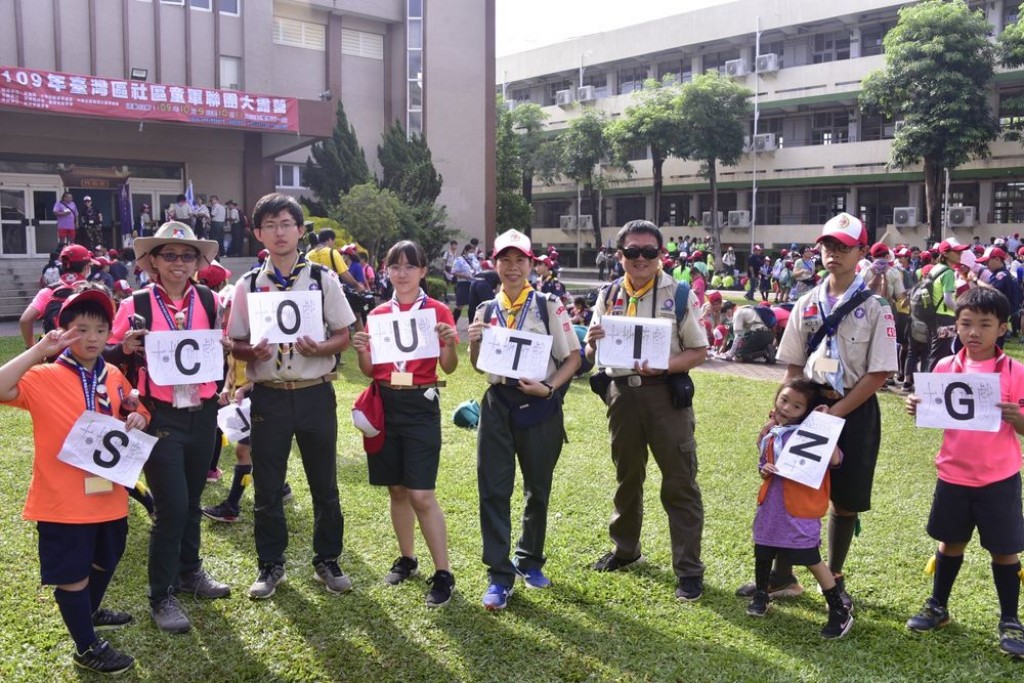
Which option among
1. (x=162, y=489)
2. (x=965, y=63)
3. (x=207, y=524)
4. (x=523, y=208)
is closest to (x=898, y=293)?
(x=207, y=524)

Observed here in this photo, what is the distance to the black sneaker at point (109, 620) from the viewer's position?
4.60 m

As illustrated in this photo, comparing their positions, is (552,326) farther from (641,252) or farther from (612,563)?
(612,563)

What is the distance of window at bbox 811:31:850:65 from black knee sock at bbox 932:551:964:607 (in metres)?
43.6

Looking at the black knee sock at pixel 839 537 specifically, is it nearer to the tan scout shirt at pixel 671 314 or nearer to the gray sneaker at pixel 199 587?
the tan scout shirt at pixel 671 314

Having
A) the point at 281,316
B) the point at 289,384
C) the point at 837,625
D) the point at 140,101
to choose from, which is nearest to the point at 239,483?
the point at 289,384

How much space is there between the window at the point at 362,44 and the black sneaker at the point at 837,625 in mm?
31469

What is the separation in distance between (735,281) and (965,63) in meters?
12.5

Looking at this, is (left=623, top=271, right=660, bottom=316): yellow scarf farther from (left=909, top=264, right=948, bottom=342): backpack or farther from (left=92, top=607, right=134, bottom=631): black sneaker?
(left=909, top=264, right=948, bottom=342): backpack

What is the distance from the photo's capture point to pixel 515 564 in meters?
5.29

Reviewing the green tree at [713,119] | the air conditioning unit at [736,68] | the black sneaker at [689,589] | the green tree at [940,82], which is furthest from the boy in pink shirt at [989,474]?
the air conditioning unit at [736,68]

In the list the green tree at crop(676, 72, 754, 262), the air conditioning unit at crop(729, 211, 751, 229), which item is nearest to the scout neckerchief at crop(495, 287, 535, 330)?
the green tree at crop(676, 72, 754, 262)

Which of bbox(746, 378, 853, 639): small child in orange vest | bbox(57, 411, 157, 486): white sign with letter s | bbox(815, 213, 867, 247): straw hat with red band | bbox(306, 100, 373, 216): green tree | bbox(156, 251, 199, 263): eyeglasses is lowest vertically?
bbox(746, 378, 853, 639): small child in orange vest

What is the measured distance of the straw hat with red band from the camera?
4.53 m

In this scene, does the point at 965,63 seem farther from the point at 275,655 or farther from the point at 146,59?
the point at 275,655
